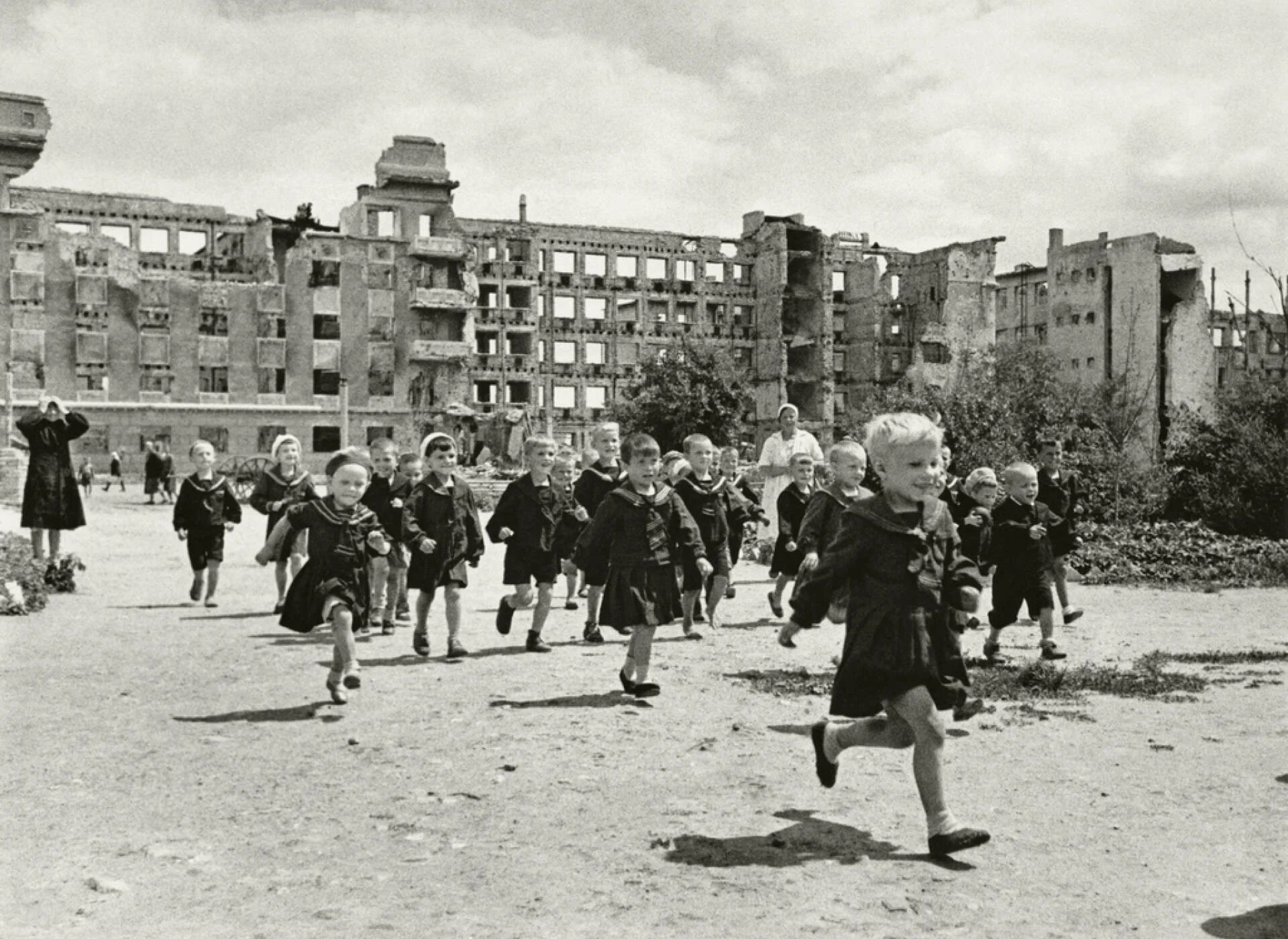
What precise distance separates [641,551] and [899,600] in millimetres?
3546

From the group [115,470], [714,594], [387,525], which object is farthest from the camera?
[115,470]

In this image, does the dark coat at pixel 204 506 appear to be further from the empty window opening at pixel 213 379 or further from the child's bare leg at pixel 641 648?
the empty window opening at pixel 213 379

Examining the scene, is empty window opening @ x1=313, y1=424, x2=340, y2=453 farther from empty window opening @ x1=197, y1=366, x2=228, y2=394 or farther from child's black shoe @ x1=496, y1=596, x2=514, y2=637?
child's black shoe @ x1=496, y1=596, x2=514, y2=637

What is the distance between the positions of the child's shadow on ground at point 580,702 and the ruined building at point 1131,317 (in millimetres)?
49633

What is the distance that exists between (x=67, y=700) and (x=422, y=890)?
182 inches

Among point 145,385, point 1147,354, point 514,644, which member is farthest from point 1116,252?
point 514,644

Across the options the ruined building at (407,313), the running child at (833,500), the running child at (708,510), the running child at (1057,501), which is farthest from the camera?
the ruined building at (407,313)

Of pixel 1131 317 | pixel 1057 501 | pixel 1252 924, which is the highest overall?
pixel 1131 317

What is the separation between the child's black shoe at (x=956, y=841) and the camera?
16.1 ft

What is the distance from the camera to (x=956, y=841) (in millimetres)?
4898

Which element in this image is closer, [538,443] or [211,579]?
[538,443]

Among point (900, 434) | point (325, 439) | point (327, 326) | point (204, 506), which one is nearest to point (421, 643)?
point (204, 506)

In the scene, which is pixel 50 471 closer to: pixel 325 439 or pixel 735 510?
pixel 735 510

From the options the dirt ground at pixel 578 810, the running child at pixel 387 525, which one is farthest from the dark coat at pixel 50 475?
the dirt ground at pixel 578 810
